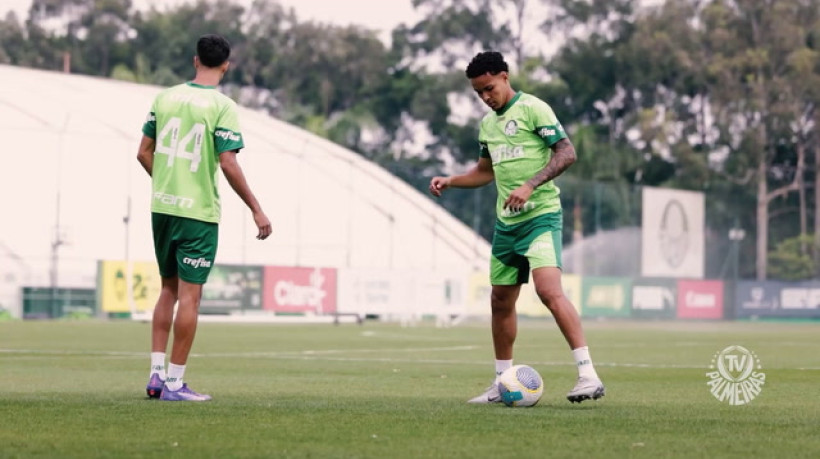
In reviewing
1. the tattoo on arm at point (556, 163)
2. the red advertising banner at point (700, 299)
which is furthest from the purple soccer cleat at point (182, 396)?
the red advertising banner at point (700, 299)

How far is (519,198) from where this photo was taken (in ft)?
25.1

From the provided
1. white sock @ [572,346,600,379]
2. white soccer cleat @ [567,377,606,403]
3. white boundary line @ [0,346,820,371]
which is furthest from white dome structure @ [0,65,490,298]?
white soccer cleat @ [567,377,606,403]

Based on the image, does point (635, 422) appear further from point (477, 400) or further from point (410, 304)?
point (410, 304)

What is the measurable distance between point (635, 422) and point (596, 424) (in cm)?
24

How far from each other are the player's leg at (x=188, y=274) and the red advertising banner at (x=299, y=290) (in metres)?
26.2

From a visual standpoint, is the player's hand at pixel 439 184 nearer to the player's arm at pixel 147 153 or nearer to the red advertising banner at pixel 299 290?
the player's arm at pixel 147 153

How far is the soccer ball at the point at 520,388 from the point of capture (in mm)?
7578

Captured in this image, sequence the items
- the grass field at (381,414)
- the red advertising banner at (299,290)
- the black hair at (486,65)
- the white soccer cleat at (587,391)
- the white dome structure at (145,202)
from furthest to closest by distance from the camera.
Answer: the white dome structure at (145,202) < the red advertising banner at (299,290) < the black hair at (486,65) < the white soccer cleat at (587,391) < the grass field at (381,414)

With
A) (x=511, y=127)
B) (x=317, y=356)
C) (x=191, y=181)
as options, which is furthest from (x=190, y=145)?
(x=317, y=356)

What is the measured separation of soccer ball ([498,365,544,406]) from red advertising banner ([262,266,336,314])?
26.4 meters

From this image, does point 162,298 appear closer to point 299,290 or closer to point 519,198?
point 519,198

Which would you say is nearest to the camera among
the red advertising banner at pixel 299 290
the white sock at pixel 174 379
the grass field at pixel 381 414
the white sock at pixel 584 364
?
the grass field at pixel 381 414

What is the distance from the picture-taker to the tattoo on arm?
307 inches

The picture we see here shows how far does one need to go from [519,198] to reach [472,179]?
95 cm
